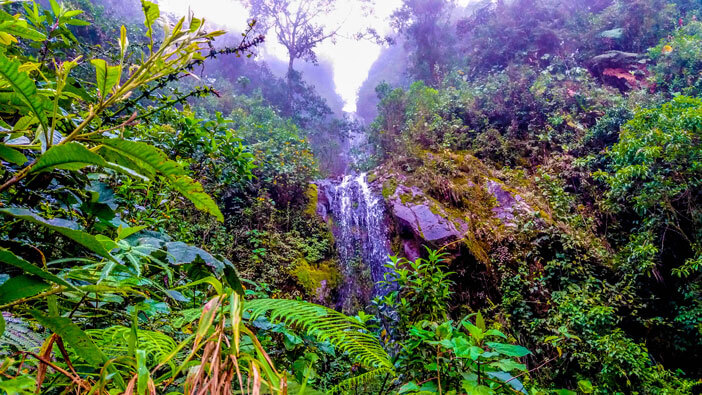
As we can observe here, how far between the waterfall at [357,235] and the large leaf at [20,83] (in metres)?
5.22

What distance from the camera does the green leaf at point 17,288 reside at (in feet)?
1.25

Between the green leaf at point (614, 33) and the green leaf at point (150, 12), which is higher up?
the green leaf at point (614, 33)

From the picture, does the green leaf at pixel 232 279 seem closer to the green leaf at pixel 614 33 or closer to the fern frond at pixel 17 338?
the fern frond at pixel 17 338

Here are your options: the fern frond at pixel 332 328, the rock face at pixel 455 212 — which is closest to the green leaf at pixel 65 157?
the fern frond at pixel 332 328

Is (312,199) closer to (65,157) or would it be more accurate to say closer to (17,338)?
(17,338)

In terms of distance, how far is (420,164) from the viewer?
22.2 ft

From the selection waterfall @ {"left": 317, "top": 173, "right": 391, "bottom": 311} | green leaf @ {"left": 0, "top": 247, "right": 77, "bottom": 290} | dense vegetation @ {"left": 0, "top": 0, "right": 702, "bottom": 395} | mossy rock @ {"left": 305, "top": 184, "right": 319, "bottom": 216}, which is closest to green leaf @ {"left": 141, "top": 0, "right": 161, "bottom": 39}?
dense vegetation @ {"left": 0, "top": 0, "right": 702, "bottom": 395}

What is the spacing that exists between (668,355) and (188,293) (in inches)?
226

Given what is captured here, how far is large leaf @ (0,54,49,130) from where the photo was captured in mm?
438

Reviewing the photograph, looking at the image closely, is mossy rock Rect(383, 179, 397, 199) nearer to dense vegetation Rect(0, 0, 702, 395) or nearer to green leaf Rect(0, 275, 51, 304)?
dense vegetation Rect(0, 0, 702, 395)

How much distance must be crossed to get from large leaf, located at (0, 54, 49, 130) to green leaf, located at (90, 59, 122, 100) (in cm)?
9

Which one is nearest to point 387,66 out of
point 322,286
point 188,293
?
point 322,286

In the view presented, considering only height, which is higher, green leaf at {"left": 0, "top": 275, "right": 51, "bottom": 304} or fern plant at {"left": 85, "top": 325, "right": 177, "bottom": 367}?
→ green leaf at {"left": 0, "top": 275, "right": 51, "bottom": 304}

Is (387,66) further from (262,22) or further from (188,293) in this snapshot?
(188,293)
